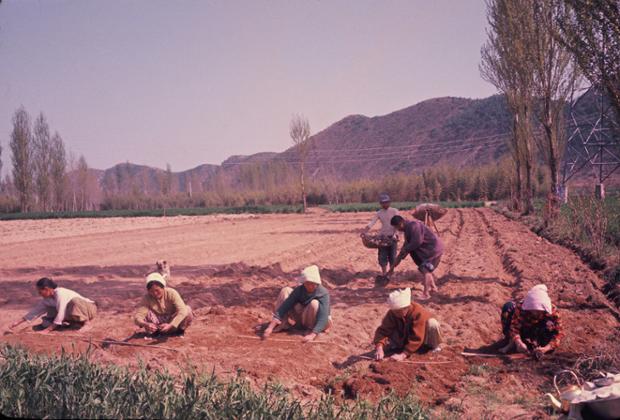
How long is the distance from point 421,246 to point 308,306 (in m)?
2.53

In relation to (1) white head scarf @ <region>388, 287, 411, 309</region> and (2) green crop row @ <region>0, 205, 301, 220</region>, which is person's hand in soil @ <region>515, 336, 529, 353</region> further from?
(2) green crop row @ <region>0, 205, 301, 220</region>

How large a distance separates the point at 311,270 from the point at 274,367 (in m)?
1.30

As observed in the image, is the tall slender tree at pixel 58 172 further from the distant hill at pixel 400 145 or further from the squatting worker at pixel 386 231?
the squatting worker at pixel 386 231

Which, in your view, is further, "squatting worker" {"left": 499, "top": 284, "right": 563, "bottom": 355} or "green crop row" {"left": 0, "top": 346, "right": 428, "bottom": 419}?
"squatting worker" {"left": 499, "top": 284, "right": 563, "bottom": 355}

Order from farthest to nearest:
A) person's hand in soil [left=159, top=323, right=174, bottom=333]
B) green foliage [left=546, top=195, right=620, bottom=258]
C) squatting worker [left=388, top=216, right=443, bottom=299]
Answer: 1. green foliage [left=546, top=195, right=620, bottom=258]
2. squatting worker [left=388, top=216, right=443, bottom=299]
3. person's hand in soil [left=159, top=323, right=174, bottom=333]

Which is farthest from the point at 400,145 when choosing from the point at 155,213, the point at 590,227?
the point at 590,227

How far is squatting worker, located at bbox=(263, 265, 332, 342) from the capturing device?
247 inches

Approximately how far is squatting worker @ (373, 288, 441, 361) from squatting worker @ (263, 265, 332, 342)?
868 mm

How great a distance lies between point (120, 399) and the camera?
328cm

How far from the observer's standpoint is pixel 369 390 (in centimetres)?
485

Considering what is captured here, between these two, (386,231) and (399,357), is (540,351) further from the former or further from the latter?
(386,231)

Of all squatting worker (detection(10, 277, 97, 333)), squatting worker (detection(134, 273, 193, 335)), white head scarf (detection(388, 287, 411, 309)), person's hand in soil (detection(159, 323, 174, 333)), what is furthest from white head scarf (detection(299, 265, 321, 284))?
squatting worker (detection(10, 277, 97, 333))

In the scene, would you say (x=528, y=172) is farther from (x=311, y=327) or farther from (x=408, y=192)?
(x=408, y=192)

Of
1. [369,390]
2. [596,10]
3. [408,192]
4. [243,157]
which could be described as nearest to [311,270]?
[369,390]
